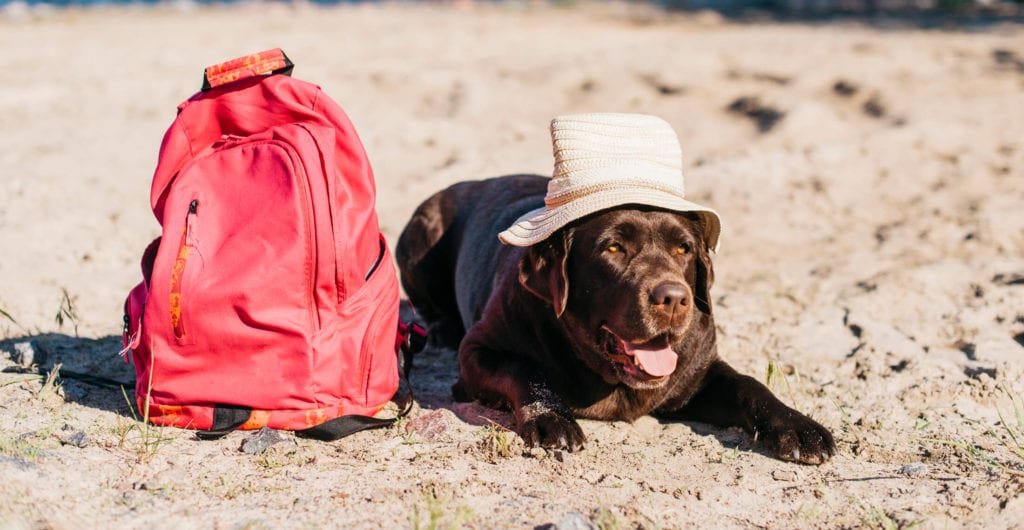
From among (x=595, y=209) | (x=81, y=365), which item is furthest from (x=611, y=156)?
(x=81, y=365)

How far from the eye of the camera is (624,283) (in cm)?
361

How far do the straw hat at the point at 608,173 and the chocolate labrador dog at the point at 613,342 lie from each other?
3.0 inches

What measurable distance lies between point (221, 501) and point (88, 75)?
333 inches

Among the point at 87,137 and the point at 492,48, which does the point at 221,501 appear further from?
the point at 492,48

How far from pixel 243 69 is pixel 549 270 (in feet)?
4.47

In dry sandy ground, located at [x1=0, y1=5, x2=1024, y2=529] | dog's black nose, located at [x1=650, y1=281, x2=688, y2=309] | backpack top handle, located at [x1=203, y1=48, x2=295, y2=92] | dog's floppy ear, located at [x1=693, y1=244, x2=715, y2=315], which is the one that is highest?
backpack top handle, located at [x1=203, y1=48, x2=295, y2=92]

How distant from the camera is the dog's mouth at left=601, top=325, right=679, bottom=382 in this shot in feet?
12.0

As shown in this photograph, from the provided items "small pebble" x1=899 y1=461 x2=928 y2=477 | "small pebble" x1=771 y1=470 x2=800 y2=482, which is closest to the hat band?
"small pebble" x1=771 y1=470 x2=800 y2=482

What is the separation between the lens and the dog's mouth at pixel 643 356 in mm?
3666

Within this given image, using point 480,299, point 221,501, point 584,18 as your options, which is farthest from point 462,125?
point 584,18

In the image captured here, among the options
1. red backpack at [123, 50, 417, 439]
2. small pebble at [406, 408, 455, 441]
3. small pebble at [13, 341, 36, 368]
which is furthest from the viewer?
small pebble at [13, 341, 36, 368]

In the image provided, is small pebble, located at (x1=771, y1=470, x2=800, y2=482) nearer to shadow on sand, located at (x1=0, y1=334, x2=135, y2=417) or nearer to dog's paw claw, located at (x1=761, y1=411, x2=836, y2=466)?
dog's paw claw, located at (x1=761, y1=411, x2=836, y2=466)

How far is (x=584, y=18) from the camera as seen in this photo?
1736 centimetres

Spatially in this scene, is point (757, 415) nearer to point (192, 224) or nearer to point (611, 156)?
point (611, 156)
